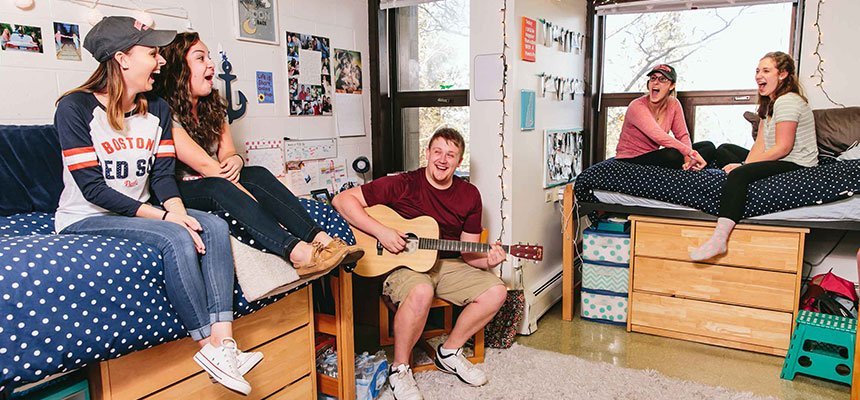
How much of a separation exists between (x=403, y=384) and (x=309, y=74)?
1.51 metres

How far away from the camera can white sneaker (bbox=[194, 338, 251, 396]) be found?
1.65m

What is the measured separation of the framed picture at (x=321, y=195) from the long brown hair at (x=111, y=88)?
1210 mm

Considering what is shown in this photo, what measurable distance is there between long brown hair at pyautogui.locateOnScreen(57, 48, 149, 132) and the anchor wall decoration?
2.23 feet

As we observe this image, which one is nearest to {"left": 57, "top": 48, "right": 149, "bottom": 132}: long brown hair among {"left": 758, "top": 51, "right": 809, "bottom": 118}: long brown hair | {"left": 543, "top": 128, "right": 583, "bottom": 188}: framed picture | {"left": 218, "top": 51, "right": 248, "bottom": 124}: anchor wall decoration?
{"left": 218, "top": 51, "right": 248, "bottom": 124}: anchor wall decoration

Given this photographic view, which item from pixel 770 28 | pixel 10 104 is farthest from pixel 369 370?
pixel 770 28

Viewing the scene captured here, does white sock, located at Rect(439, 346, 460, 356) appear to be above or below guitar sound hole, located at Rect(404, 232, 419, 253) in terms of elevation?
below

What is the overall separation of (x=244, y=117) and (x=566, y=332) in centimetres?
191

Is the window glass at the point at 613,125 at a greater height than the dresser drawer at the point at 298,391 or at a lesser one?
greater

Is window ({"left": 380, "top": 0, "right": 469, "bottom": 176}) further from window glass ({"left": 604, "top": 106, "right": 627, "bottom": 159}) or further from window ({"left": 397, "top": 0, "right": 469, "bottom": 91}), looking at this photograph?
window glass ({"left": 604, "top": 106, "right": 627, "bottom": 159})

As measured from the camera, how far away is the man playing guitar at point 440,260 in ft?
8.05

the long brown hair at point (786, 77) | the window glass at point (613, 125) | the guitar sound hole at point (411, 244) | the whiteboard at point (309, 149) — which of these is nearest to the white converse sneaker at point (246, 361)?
the guitar sound hole at point (411, 244)

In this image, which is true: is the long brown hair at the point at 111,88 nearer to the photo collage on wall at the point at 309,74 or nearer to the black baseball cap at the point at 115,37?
the black baseball cap at the point at 115,37

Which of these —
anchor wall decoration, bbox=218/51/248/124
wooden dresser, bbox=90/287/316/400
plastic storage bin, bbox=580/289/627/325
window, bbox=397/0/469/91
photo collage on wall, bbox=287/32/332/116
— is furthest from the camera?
window, bbox=397/0/469/91

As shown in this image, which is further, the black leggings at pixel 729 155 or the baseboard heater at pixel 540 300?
the black leggings at pixel 729 155
